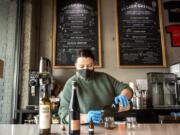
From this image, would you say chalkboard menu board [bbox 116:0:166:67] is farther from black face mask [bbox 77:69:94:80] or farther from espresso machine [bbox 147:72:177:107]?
black face mask [bbox 77:69:94:80]

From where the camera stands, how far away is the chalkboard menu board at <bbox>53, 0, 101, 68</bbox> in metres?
3.12

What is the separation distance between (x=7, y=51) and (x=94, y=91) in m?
1.38

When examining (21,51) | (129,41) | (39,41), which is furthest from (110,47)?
(21,51)

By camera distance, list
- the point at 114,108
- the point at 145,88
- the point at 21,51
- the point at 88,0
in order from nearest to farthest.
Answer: the point at 114,108 < the point at 21,51 < the point at 145,88 < the point at 88,0

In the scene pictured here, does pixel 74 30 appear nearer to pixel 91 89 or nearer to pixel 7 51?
pixel 7 51

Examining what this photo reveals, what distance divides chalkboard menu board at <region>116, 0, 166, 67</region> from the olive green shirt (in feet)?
3.86

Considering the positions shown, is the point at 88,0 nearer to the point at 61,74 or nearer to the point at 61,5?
the point at 61,5

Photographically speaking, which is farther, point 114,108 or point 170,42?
point 170,42

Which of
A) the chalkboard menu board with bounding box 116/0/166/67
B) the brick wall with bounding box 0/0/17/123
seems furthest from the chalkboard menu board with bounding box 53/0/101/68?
the brick wall with bounding box 0/0/17/123

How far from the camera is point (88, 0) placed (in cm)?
326

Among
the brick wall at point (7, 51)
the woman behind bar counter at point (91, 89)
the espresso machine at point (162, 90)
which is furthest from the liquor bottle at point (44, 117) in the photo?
the espresso machine at point (162, 90)

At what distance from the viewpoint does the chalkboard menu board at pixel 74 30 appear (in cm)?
312

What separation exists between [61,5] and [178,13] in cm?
170

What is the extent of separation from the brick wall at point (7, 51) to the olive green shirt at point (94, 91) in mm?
1091
